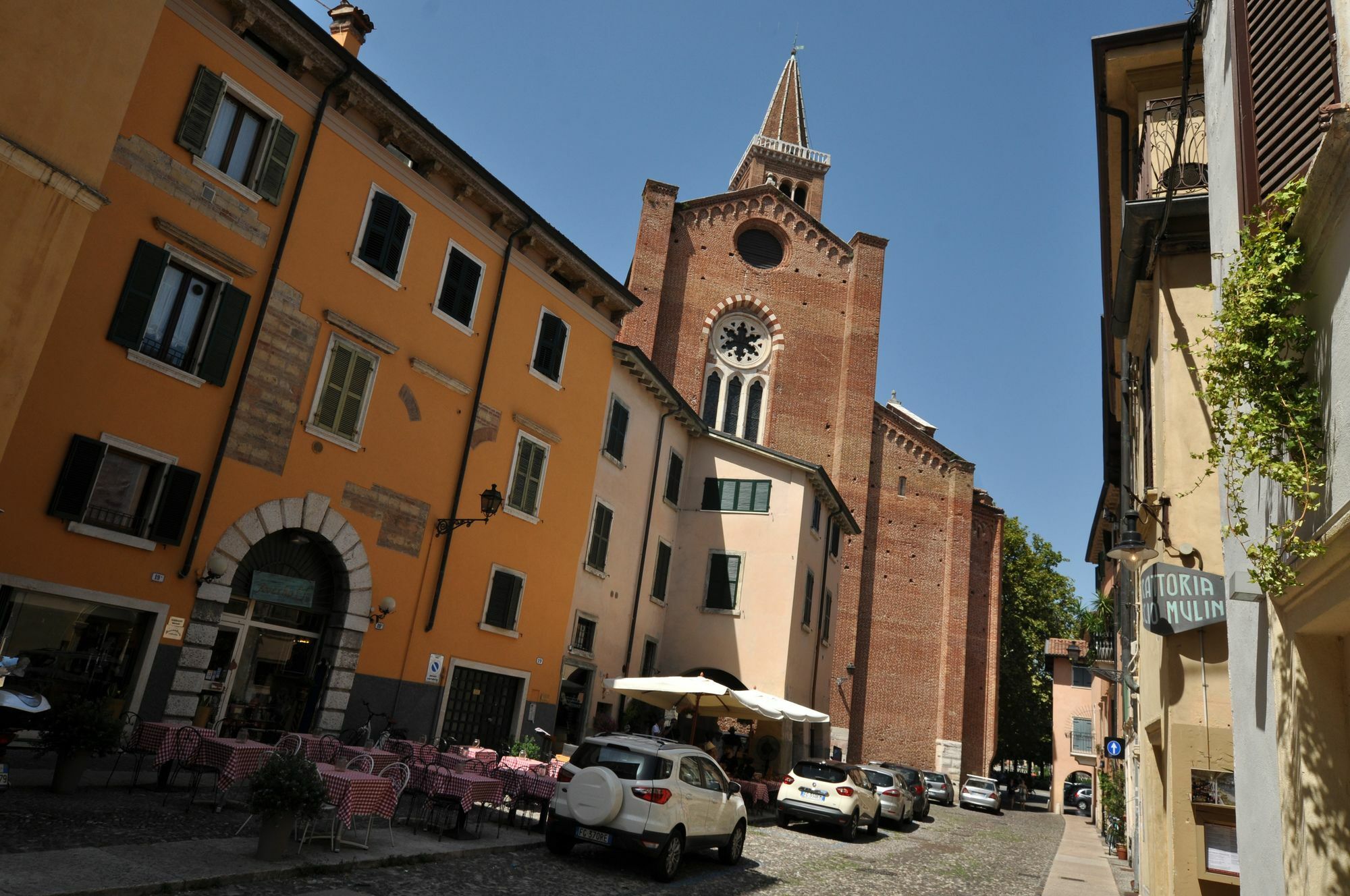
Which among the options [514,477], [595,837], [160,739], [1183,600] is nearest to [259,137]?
[514,477]

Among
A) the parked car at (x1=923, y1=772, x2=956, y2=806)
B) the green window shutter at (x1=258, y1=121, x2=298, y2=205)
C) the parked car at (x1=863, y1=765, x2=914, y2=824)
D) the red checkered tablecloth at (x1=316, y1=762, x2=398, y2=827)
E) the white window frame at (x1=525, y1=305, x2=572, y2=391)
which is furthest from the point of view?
the parked car at (x1=923, y1=772, x2=956, y2=806)

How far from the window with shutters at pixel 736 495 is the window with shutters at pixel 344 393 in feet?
40.3

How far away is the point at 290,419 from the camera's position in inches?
509

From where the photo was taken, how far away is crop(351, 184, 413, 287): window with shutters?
559 inches

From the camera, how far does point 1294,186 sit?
4.70m

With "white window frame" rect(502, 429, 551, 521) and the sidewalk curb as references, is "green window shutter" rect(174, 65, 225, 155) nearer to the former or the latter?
"white window frame" rect(502, 429, 551, 521)

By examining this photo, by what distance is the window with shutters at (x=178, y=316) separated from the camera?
1099 cm

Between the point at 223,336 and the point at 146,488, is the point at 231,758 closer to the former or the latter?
the point at 146,488

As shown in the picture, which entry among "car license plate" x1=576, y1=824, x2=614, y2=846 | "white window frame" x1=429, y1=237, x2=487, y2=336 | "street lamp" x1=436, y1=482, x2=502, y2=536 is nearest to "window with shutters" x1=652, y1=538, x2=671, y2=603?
"street lamp" x1=436, y1=482, x2=502, y2=536

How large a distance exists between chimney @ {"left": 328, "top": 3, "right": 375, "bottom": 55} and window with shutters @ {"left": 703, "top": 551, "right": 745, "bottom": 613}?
14.6 metres

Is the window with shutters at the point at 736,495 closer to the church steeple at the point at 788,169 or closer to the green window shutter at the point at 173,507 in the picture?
the green window shutter at the point at 173,507

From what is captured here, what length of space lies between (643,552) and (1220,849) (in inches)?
609

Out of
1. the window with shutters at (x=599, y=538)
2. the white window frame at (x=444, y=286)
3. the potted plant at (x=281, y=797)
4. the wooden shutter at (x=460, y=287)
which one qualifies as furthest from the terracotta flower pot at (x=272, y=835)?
the window with shutters at (x=599, y=538)

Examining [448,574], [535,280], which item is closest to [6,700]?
[448,574]
